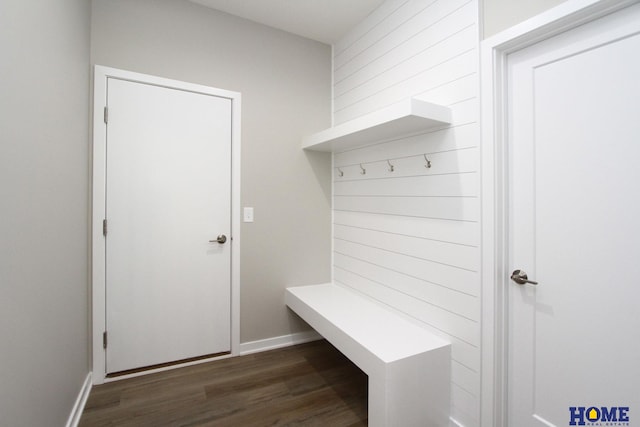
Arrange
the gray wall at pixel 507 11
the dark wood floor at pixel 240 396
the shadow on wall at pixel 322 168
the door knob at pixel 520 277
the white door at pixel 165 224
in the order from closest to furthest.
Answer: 1. the gray wall at pixel 507 11
2. the door knob at pixel 520 277
3. the dark wood floor at pixel 240 396
4. the white door at pixel 165 224
5. the shadow on wall at pixel 322 168

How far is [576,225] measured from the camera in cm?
130

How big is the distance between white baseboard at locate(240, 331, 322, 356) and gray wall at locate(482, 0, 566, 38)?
2634 mm

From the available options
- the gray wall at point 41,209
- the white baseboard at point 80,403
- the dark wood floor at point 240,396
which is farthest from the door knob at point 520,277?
the white baseboard at point 80,403

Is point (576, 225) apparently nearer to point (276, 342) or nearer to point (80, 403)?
point (276, 342)

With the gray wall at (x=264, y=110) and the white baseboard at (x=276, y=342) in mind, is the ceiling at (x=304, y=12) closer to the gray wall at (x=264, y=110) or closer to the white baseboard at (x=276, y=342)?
the gray wall at (x=264, y=110)

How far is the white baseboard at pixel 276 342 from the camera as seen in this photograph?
2584mm

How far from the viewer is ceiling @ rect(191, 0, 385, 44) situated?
2.32m

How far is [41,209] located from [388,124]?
5.79 feet

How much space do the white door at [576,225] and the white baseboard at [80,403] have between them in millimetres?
A: 2340

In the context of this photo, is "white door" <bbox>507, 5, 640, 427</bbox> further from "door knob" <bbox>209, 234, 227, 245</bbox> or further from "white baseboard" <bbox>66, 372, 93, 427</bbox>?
"white baseboard" <bbox>66, 372, 93, 427</bbox>

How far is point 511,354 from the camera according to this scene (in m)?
1.53

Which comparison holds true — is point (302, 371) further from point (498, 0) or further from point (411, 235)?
point (498, 0)

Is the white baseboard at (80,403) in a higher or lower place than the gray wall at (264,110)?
lower

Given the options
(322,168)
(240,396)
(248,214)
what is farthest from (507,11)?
(240,396)
